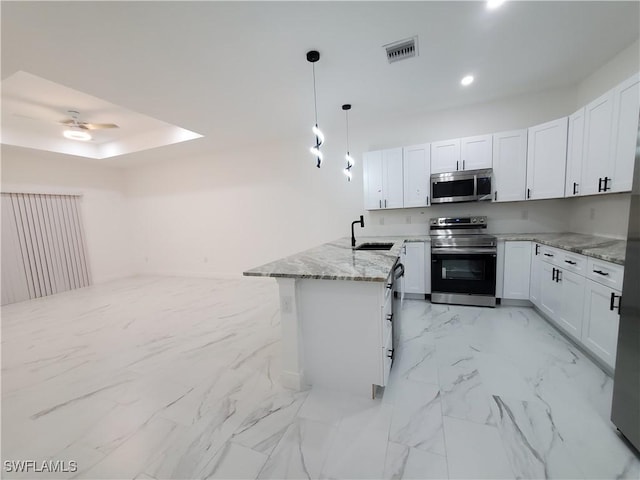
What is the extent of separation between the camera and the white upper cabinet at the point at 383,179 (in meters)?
3.77

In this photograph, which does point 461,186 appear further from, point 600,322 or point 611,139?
point 600,322

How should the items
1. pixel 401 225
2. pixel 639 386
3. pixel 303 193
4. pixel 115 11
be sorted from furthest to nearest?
pixel 303 193 → pixel 401 225 → pixel 115 11 → pixel 639 386

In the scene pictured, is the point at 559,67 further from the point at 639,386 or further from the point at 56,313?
the point at 56,313

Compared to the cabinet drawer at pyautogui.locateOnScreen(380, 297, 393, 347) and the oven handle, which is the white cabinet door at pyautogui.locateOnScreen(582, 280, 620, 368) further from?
the cabinet drawer at pyautogui.locateOnScreen(380, 297, 393, 347)

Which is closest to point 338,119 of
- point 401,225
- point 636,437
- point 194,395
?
point 401,225

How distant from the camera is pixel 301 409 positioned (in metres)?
1.73

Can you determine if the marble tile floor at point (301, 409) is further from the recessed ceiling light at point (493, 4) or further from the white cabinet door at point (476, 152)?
the recessed ceiling light at point (493, 4)

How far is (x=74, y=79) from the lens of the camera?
2.56 metres

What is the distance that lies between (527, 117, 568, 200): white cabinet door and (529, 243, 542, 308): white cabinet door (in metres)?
0.72

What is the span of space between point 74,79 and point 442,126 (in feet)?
15.4

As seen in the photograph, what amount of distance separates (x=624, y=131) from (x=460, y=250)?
176 centimetres

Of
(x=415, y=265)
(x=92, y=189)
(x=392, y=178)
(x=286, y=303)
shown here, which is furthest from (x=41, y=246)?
(x=415, y=265)

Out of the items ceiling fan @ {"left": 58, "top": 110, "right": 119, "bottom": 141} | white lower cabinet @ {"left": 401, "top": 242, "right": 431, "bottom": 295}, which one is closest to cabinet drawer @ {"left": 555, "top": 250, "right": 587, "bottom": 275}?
white lower cabinet @ {"left": 401, "top": 242, "right": 431, "bottom": 295}

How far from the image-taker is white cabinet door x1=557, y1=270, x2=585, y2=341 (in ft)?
7.24
